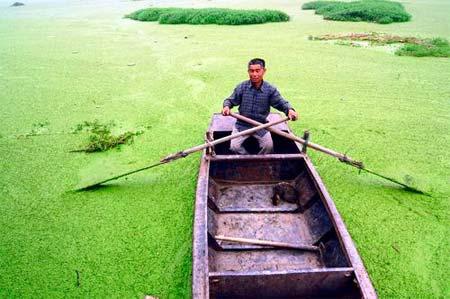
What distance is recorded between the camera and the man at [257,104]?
2824 millimetres

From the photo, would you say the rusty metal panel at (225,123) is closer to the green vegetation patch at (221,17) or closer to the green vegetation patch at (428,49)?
the green vegetation patch at (428,49)

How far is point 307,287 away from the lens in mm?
1695

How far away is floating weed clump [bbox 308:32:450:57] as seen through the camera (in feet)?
19.4

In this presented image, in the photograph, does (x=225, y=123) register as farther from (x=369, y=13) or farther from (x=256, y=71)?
(x=369, y=13)

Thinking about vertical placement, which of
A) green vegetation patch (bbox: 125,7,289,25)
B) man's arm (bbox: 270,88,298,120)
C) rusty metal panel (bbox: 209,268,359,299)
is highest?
green vegetation patch (bbox: 125,7,289,25)

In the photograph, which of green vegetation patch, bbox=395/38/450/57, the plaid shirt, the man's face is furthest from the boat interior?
green vegetation patch, bbox=395/38/450/57

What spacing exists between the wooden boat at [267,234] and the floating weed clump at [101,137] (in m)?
1.01

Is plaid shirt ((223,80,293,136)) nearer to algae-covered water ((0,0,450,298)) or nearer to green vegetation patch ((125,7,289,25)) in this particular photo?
algae-covered water ((0,0,450,298))

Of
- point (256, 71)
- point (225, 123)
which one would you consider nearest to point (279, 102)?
point (256, 71)

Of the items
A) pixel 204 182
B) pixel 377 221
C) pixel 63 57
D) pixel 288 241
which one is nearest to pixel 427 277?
pixel 377 221

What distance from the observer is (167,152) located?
11.1 ft

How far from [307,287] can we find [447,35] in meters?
7.63

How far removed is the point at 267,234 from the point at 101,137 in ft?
6.99

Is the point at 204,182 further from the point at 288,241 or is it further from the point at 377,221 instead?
the point at 377,221
